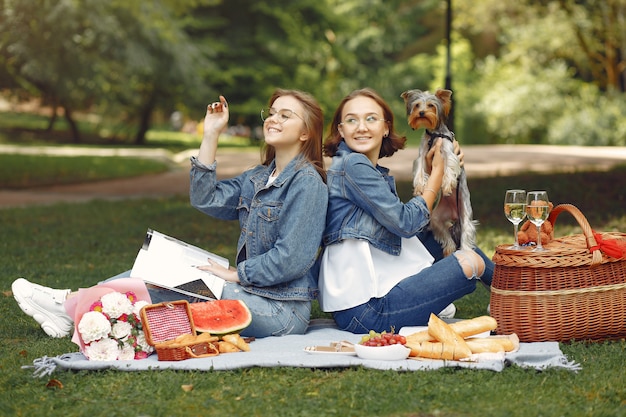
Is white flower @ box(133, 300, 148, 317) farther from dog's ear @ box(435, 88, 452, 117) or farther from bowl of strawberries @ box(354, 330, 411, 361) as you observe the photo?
dog's ear @ box(435, 88, 452, 117)

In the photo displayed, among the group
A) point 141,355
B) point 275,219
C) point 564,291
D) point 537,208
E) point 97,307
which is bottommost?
point 141,355

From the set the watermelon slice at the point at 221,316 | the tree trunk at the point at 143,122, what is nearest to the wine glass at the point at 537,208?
the watermelon slice at the point at 221,316

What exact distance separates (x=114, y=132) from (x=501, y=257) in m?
28.6

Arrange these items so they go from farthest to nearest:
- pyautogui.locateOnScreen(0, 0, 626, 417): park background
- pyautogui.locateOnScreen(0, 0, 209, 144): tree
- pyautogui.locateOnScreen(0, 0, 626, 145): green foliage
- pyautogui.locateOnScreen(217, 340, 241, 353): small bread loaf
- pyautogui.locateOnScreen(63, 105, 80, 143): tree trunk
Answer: pyautogui.locateOnScreen(63, 105, 80, 143): tree trunk
pyautogui.locateOnScreen(0, 0, 626, 145): green foliage
pyautogui.locateOnScreen(0, 0, 209, 144): tree
pyautogui.locateOnScreen(217, 340, 241, 353): small bread loaf
pyautogui.locateOnScreen(0, 0, 626, 417): park background

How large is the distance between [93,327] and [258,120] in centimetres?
2848

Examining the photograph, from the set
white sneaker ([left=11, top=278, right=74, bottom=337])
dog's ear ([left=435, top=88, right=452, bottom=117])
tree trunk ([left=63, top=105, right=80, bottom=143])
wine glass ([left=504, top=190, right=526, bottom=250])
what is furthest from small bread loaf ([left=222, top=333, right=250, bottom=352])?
tree trunk ([left=63, top=105, right=80, bottom=143])

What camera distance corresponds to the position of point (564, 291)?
4824mm

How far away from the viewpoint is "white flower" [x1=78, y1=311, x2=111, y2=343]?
446 centimetres

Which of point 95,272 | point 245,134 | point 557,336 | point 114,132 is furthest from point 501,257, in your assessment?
point 245,134

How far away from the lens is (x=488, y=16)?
1064 inches

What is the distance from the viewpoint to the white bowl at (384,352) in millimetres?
4426

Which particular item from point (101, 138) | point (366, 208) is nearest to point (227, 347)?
point (366, 208)

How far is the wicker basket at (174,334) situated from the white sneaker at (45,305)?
0.83 meters

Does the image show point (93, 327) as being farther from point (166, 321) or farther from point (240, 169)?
point (240, 169)
